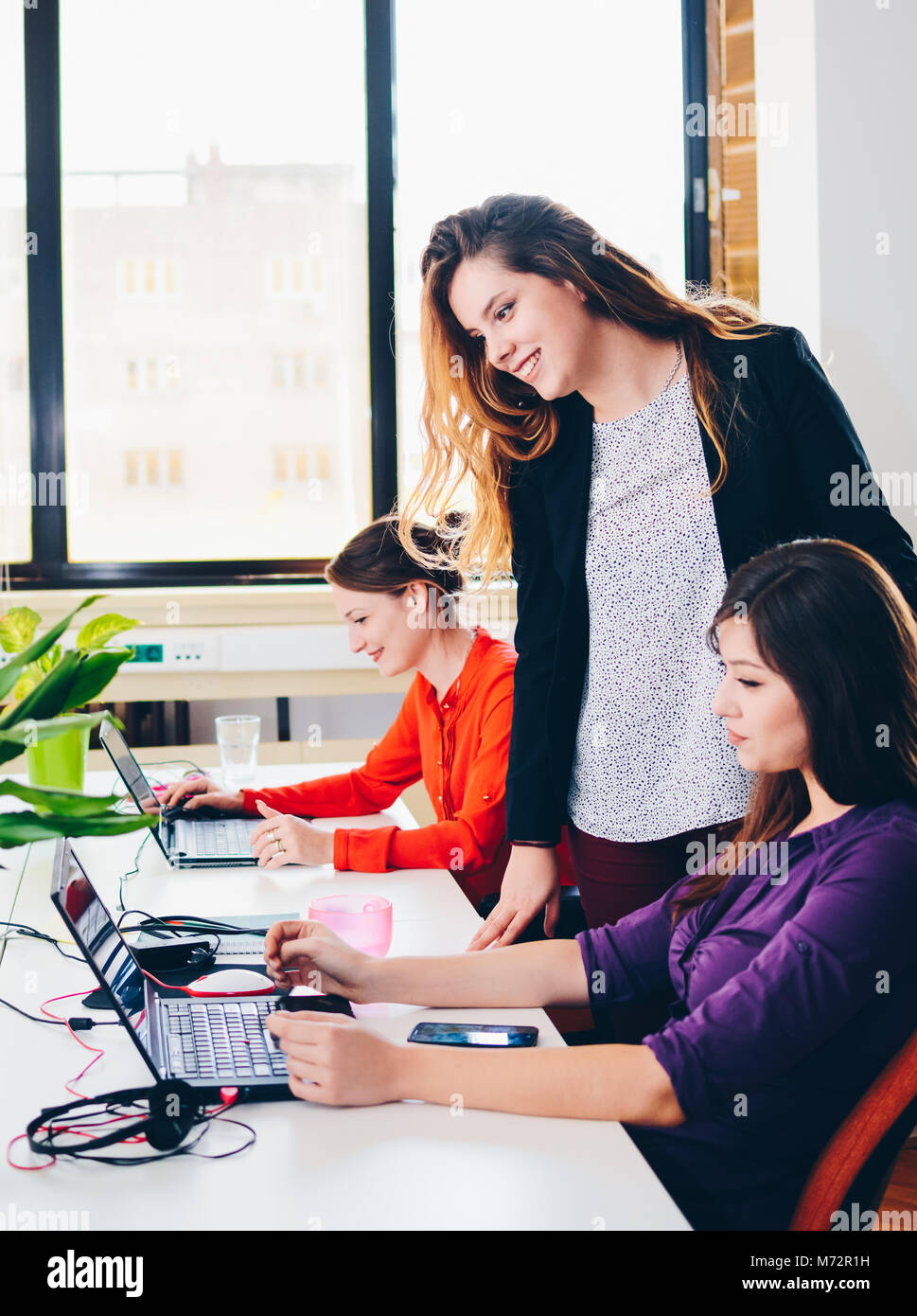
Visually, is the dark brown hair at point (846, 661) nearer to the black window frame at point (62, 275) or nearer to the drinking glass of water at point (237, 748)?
the drinking glass of water at point (237, 748)

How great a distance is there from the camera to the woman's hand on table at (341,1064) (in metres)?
0.93

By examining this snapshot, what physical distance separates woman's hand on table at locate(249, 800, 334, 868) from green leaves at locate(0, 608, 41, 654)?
0.47 meters

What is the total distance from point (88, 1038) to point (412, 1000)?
1.05 feet

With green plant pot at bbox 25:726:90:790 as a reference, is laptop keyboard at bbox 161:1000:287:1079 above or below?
below

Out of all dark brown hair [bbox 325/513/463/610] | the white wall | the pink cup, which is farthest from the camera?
the white wall

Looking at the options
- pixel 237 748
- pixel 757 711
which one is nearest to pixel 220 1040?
pixel 757 711

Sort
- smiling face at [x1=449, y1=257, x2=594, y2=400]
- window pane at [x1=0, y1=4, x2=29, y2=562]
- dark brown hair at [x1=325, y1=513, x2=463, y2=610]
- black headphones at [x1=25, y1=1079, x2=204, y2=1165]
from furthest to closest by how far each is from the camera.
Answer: window pane at [x1=0, y1=4, x2=29, y2=562]
dark brown hair at [x1=325, y1=513, x2=463, y2=610]
smiling face at [x1=449, y1=257, x2=594, y2=400]
black headphones at [x1=25, y1=1079, x2=204, y2=1165]

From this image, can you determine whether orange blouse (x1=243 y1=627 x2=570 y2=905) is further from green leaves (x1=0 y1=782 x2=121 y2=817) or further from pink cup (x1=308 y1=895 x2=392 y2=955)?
green leaves (x1=0 y1=782 x2=121 y2=817)

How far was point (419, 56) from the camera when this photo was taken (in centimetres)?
312

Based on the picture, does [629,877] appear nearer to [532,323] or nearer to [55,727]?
[532,323]

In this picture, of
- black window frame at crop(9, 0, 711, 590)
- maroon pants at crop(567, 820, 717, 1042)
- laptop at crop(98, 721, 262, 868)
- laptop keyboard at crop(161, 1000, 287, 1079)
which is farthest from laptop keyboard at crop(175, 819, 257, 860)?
black window frame at crop(9, 0, 711, 590)

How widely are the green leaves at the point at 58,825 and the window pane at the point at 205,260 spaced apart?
2.45 m

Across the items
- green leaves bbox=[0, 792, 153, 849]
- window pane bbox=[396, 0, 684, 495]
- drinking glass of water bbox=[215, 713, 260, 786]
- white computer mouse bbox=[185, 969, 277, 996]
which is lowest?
white computer mouse bbox=[185, 969, 277, 996]

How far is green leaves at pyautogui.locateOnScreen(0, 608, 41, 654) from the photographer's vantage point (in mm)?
1709
